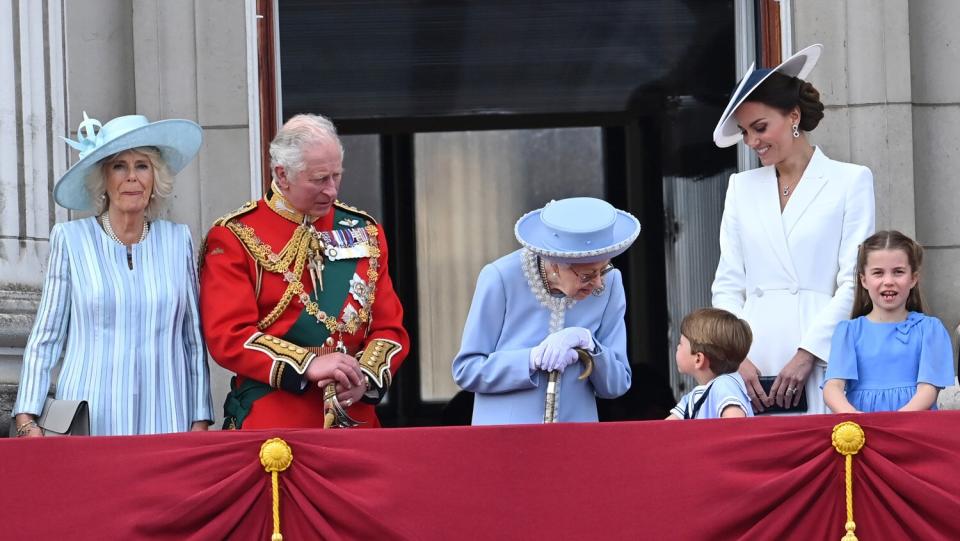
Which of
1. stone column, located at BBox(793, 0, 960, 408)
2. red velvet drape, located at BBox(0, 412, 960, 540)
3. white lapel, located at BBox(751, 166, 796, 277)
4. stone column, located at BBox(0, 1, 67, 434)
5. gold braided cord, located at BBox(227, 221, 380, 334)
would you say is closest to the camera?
red velvet drape, located at BBox(0, 412, 960, 540)

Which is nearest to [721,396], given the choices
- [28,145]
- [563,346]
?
[563,346]

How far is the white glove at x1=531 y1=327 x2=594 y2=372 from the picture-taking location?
178 inches

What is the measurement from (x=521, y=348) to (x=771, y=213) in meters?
1.05

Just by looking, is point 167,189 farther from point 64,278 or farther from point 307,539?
point 307,539

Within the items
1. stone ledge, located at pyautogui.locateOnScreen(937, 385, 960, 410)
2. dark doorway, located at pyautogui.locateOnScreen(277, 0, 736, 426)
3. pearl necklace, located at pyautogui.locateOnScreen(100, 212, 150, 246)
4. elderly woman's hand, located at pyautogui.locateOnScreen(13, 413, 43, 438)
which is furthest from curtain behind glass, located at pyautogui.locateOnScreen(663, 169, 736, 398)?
elderly woman's hand, located at pyautogui.locateOnScreen(13, 413, 43, 438)

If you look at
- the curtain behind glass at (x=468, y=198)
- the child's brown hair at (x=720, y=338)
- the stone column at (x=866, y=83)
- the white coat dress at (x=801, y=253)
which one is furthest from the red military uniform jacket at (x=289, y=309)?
the curtain behind glass at (x=468, y=198)

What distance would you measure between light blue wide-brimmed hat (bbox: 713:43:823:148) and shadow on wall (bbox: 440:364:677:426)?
268 cm

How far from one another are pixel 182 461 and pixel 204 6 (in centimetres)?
325

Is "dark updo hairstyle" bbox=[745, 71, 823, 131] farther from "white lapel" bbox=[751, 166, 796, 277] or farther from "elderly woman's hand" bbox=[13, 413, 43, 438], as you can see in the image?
"elderly woman's hand" bbox=[13, 413, 43, 438]

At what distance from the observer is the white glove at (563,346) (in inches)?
178

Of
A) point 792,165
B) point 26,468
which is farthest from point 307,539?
point 792,165

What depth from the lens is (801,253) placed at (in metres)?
5.13

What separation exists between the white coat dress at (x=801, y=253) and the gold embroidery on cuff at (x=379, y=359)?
3.85 ft

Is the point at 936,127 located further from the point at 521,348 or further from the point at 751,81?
the point at 521,348
